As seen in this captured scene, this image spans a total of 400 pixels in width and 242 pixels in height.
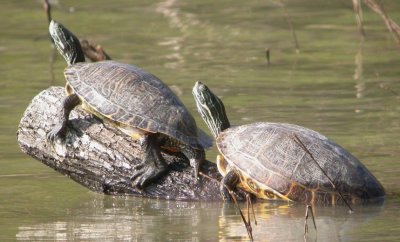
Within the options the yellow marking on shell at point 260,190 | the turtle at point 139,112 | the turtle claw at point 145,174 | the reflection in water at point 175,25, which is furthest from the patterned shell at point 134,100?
the reflection in water at point 175,25

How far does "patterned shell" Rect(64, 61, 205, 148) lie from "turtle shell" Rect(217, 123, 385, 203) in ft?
1.12

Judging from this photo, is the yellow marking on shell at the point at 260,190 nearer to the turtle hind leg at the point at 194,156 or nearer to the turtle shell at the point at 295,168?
the turtle shell at the point at 295,168

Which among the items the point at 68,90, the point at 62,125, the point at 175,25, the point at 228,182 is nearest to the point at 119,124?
the point at 62,125

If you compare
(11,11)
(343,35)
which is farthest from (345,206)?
(11,11)

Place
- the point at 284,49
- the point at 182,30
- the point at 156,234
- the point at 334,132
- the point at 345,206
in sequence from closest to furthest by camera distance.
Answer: the point at 156,234 < the point at 345,206 < the point at 334,132 < the point at 284,49 < the point at 182,30

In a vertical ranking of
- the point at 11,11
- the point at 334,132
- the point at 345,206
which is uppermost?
the point at 345,206

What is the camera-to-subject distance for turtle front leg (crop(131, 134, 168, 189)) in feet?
24.3

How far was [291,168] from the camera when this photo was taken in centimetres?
707

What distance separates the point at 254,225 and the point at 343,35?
28.5 ft

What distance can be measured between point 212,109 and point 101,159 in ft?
2.75

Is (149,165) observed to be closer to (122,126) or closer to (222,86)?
(122,126)

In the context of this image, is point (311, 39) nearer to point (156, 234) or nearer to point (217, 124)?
point (217, 124)

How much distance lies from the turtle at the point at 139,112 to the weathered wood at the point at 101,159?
68mm

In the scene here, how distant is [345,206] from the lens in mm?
7070
